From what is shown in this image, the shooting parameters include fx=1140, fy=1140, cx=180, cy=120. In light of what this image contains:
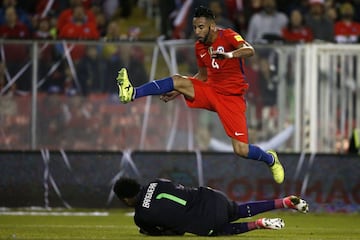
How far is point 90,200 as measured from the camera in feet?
65.0

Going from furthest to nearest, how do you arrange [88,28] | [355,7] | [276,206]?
[355,7], [88,28], [276,206]

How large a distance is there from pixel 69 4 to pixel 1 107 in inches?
153

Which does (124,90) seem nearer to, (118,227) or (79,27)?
(118,227)

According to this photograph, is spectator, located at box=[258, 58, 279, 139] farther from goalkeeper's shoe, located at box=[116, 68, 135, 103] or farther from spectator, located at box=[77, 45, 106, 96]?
goalkeeper's shoe, located at box=[116, 68, 135, 103]

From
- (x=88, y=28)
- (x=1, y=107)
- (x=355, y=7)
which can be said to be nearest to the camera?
(x=1, y=107)

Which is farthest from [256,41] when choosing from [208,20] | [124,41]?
[208,20]

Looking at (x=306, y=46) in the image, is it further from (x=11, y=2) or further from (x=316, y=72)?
(x=11, y=2)

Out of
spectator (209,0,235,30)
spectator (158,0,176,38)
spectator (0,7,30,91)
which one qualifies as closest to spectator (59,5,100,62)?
spectator (0,7,30,91)

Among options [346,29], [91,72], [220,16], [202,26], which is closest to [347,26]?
[346,29]

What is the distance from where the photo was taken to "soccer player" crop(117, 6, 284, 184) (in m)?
14.7

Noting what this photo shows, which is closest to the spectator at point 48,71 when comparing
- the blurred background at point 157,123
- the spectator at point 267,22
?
the blurred background at point 157,123

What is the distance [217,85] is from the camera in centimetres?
1521

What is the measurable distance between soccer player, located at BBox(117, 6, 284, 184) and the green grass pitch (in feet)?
3.80

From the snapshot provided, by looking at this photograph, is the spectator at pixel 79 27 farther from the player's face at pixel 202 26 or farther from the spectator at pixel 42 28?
the player's face at pixel 202 26
